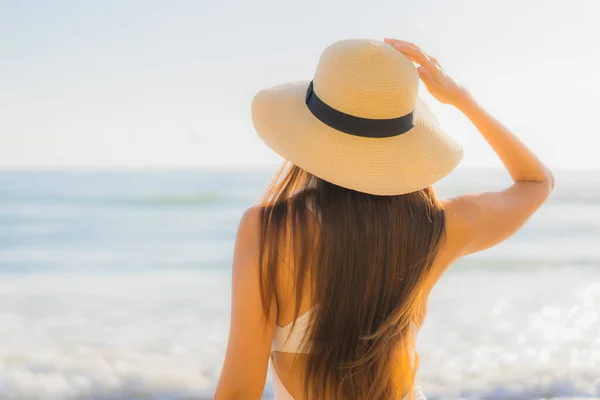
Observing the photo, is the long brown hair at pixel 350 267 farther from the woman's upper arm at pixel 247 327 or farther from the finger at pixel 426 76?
the finger at pixel 426 76

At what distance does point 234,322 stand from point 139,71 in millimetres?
→ 22274

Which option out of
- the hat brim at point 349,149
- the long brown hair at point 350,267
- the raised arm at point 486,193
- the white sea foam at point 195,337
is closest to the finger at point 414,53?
the raised arm at point 486,193

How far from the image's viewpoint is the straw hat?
156 centimetres

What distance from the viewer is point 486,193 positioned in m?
1.75

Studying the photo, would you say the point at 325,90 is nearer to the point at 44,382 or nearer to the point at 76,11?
the point at 44,382

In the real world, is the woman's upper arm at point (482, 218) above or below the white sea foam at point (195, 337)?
below

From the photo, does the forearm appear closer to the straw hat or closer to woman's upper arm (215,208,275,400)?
the straw hat

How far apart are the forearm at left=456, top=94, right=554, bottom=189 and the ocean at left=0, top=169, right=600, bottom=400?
9.91ft

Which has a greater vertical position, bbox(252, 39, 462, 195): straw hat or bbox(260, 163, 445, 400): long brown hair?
bbox(252, 39, 462, 195): straw hat

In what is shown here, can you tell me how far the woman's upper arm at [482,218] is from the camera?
65.7 inches

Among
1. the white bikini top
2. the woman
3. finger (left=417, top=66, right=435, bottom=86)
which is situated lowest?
the white bikini top

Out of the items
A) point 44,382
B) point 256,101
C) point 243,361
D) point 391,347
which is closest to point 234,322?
point 243,361

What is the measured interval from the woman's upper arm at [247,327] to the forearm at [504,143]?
710 mm

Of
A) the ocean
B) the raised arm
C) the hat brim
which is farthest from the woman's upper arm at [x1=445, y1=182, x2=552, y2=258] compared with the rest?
the ocean
